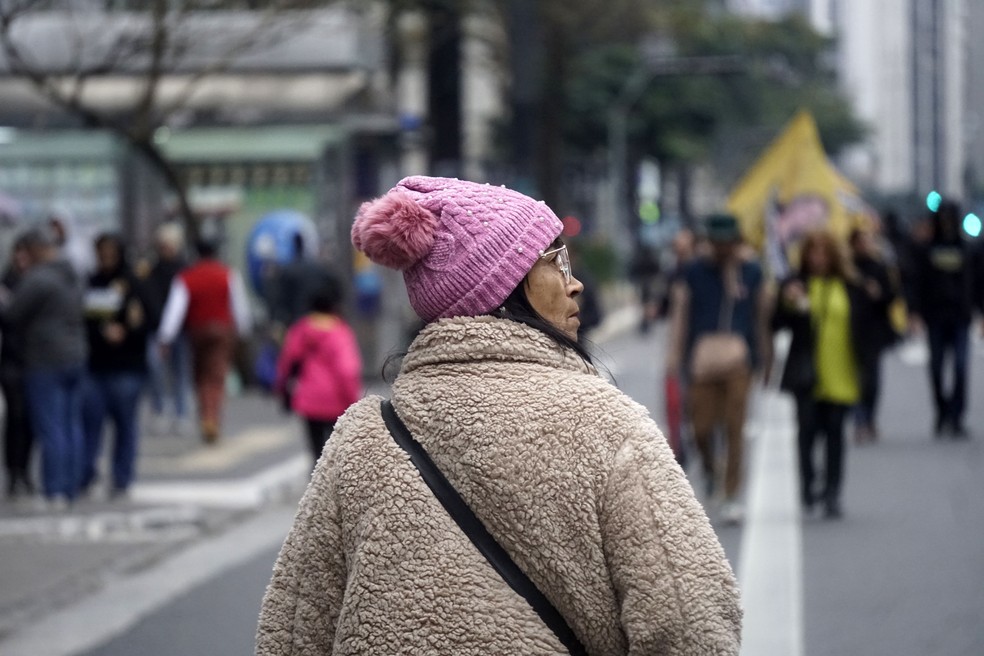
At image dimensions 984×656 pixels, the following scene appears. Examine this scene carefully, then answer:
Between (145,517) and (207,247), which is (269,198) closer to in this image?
(207,247)

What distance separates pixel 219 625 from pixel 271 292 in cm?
1197

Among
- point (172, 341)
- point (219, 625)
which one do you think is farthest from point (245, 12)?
point (219, 625)

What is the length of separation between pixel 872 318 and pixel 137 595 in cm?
467

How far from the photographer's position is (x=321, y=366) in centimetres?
1068

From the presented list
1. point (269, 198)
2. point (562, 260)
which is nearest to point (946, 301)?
point (269, 198)

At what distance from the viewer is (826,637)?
722 centimetres

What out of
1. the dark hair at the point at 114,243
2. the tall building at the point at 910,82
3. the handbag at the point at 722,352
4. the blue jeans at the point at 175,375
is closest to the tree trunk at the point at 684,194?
the tall building at the point at 910,82

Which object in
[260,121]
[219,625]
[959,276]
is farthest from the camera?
[260,121]

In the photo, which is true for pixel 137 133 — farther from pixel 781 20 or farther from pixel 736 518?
pixel 781 20

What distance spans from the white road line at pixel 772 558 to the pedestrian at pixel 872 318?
2.10 feet

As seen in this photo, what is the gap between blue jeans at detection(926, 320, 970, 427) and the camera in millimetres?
14586

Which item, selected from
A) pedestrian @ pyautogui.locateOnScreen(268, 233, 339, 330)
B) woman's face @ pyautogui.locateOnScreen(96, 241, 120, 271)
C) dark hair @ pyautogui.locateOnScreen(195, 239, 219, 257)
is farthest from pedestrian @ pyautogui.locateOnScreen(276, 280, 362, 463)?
pedestrian @ pyautogui.locateOnScreen(268, 233, 339, 330)

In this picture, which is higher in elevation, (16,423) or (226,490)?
(16,423)

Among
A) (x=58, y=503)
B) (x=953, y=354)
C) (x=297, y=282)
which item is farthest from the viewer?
(x=297, y=282)
